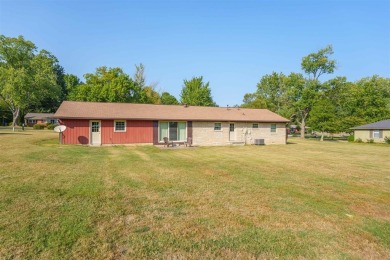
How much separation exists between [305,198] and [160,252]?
4413 millimetres

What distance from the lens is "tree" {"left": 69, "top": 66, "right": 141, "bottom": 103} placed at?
38.4m

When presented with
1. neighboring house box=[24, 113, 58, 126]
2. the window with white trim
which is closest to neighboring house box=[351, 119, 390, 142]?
the window with white trim

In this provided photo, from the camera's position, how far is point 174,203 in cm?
571

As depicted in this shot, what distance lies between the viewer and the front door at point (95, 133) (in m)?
19.2

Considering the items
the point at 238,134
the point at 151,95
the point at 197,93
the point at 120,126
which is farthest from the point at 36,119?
the point at 238,134

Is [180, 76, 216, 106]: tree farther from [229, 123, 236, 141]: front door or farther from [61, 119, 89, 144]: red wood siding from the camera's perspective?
[61, 119, 89, 144]: red wood siding

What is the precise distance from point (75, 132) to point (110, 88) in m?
21.1

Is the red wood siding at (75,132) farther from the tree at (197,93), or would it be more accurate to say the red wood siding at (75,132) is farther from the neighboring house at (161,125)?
the tree at (197,93)

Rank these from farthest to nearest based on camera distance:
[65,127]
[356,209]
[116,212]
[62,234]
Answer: [65,127] → [356,209] → [116,212] → [62,234]

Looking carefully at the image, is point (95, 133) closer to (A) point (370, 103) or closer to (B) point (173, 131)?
(B) point (173, 131)

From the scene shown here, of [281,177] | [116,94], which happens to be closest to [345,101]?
[116,94]

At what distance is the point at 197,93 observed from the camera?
48.4 m

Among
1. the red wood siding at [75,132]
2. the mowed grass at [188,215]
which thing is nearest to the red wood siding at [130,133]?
the red wood siding at [75,132]

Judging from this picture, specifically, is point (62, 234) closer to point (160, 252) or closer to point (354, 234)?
point (160, 252)
